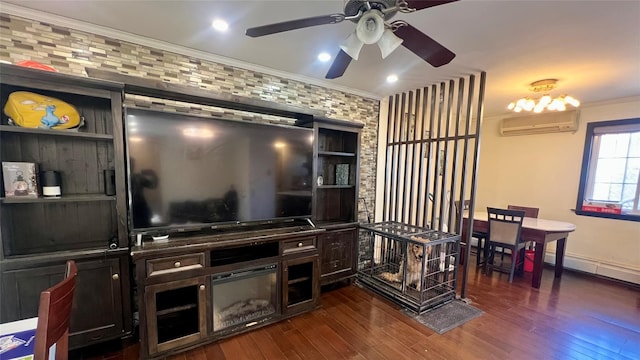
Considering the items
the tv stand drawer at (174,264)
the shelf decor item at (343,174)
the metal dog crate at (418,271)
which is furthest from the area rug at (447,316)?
the tv stand drawer at (174,264)

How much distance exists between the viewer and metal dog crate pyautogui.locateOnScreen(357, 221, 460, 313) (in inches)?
103

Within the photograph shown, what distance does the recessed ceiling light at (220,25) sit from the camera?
1.86 meters

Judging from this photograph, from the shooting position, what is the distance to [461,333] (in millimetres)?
2275

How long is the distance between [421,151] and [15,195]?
3.71 m

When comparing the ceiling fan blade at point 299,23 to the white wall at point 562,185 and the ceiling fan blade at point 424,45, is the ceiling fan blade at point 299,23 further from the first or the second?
the white wall at point 562,185

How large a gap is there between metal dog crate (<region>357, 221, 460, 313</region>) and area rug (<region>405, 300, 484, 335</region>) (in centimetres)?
7

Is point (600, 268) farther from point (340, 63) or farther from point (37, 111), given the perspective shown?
point (37, 111)

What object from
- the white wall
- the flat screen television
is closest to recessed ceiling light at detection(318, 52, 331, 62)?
the flat screen television

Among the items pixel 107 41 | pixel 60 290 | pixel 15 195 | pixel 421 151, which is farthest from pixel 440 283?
pixel 107 41

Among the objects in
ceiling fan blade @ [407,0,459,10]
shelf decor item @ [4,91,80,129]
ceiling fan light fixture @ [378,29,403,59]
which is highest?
ceiling fan blade @ [407,0,459,10]

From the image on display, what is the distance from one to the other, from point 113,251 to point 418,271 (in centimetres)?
286

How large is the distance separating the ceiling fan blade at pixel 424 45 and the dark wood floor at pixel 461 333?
7.22 feet

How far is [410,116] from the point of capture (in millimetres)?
3379

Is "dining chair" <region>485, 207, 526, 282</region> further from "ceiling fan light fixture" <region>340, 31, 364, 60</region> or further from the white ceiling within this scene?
"ceiling fan light fixture" <region>340, 31, 364, 60</region>
